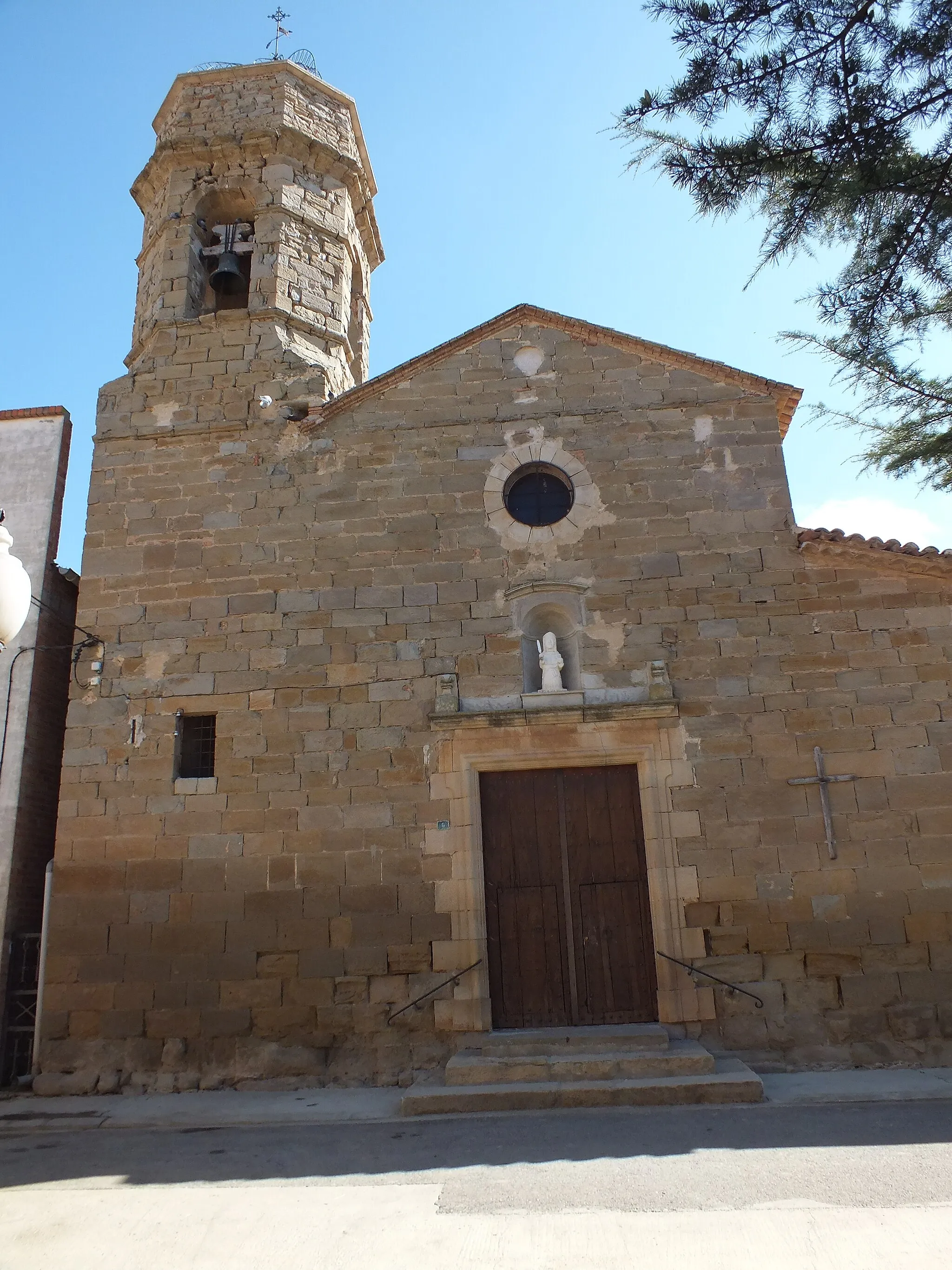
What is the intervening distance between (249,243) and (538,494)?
493cm

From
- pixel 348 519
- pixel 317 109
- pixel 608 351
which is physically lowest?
pixel 348 519

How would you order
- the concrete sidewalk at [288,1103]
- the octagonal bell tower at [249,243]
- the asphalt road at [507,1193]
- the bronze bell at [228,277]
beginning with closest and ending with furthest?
1. the asphalt road at [507,1193]
2. the concrete sidewalk at [288,1103]
3. the octagonal bell tower at [249,243]
4. the bronze bell at [228,277]

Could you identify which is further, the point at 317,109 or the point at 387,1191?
the point at 317,109

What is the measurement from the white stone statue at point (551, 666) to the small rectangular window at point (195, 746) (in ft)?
10.5

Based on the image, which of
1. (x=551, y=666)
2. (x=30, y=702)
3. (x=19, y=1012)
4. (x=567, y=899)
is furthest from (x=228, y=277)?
(x=19, y=1012)

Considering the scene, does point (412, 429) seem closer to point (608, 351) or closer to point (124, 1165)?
point (608, 351)

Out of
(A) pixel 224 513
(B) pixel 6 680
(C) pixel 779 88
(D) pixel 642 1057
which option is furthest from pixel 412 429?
(D) pixel 642 1057

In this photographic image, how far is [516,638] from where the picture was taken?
8.66 metres

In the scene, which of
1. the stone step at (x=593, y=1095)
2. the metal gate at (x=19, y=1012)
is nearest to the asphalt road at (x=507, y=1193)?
the stone step at (x=593, y=1095)

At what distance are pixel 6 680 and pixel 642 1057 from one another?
6805 millimetres

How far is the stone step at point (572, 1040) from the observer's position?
7109 millimetres

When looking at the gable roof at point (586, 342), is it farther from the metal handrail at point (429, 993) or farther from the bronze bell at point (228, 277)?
the metal handrail at point (429, 993)

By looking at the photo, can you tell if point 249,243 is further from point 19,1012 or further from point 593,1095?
point 593,1095

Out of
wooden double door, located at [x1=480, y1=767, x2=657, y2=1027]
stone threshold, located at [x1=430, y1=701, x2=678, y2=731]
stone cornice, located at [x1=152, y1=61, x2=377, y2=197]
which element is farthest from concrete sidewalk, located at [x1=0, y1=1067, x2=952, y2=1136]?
stone cornice, located at [x1=152, y1=61, x2=377, y2=197]
